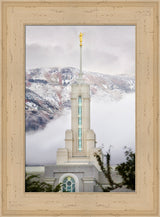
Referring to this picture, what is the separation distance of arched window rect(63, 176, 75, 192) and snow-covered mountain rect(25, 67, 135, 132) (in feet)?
1.71

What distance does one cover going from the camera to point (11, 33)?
3.01 m

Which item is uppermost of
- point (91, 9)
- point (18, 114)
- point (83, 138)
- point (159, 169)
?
point (91, 9)

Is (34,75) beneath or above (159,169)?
above

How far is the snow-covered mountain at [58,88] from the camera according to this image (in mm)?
3064

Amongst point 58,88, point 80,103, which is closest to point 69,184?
point 80,103

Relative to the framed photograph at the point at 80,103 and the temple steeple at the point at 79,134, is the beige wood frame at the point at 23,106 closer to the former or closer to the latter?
the framed photograph at the point at 80,103

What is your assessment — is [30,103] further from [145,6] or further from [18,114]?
[145,6]

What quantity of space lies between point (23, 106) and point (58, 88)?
1.18 feet

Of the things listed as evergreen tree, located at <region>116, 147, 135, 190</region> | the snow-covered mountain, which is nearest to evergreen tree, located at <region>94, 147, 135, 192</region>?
evergreen tree, located at <region>116, 147, 135, 190</region>

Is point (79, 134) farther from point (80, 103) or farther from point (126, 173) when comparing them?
point (126, 173)

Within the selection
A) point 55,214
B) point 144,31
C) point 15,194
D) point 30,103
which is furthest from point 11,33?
point 55,214

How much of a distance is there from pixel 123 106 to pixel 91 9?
0.91m

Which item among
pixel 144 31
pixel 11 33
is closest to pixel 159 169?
pixel 144 31

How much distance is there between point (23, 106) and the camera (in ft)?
9.82
